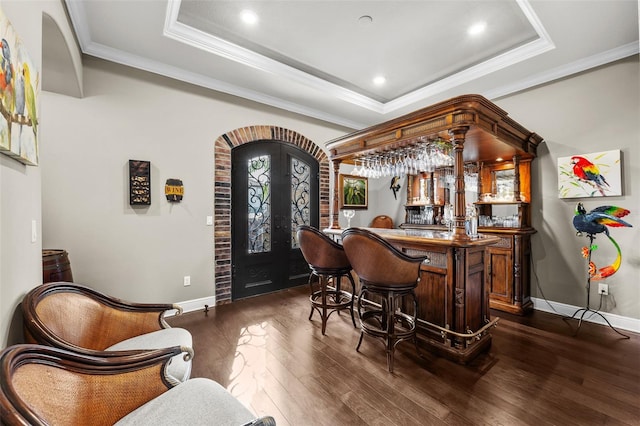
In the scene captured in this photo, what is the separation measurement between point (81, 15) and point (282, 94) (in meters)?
2.21

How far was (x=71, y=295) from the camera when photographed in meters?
1.50

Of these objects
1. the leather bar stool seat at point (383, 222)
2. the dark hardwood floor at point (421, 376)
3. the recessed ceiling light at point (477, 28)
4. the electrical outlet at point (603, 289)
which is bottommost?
the dark hardwood floor at point (421, 376)

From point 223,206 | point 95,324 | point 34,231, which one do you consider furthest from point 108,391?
point 223,206

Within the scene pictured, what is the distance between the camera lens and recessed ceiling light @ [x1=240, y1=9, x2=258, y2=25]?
2.56 m

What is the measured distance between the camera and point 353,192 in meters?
5.41

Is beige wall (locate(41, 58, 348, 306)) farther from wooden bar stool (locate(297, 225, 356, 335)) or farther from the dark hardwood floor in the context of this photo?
wooden bar stool (locate(297, 225, 356, 335))

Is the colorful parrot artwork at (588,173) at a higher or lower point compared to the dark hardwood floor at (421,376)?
higher

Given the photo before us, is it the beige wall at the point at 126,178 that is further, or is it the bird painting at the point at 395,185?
the bird painting at the point at 395,185

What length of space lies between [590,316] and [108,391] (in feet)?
14.6

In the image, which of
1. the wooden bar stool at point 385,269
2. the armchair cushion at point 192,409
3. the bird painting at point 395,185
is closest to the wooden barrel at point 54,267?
the armchair cushion at point 192,409

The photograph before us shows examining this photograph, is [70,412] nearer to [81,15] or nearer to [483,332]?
[483,332]

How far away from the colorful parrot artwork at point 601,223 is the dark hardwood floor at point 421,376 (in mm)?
641

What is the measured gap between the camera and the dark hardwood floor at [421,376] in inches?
66.0

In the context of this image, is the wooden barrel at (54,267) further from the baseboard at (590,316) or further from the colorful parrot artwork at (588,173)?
the colorful parrot artwork at (588,173)
